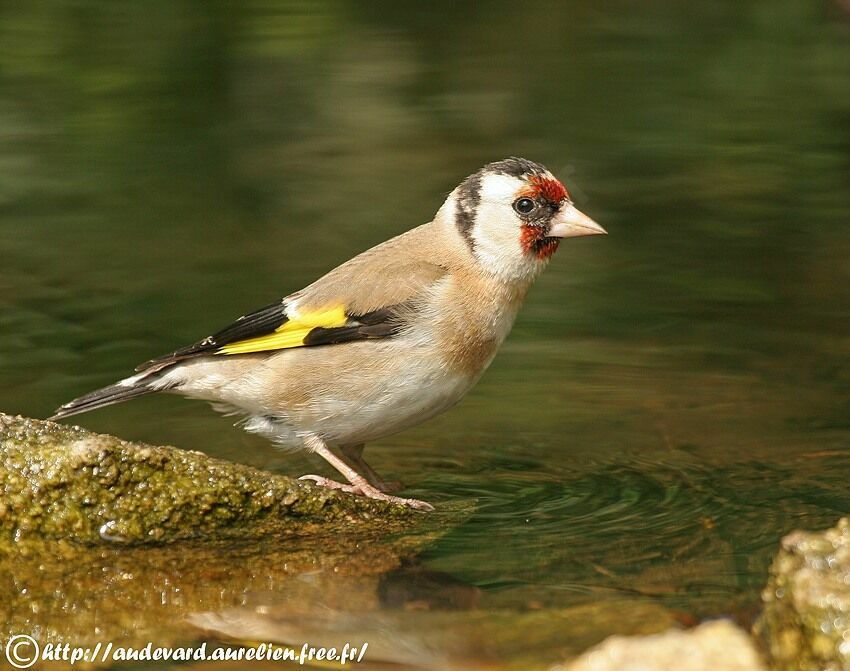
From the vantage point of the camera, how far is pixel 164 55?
13.2 m

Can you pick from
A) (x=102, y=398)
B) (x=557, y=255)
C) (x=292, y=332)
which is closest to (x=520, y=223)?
(x=292, y=332)

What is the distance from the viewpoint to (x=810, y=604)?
3.76 meters

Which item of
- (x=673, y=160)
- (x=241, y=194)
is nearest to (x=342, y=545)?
(x=241, y=194)

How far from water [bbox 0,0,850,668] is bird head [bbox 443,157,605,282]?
33.6 inches

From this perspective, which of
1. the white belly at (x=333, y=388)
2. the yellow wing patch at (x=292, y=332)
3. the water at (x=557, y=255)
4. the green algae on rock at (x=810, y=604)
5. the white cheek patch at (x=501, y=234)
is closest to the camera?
the green algae on rock at (x=810, y=604)

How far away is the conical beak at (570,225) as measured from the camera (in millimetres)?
6195

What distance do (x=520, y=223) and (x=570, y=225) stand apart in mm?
209

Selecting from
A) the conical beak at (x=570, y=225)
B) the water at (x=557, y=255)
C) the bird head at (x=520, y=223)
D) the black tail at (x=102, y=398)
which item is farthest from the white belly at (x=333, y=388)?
the conical beak at (x=570, y=225)

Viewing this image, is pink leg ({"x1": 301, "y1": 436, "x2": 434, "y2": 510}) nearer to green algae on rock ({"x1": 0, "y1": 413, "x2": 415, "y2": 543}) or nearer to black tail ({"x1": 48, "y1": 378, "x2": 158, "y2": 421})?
green algae on rock ({"x1": 0, "y1": 413, "x2": 415, "y2": 543})

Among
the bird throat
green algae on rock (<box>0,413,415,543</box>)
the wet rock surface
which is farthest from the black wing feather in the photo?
the wet rock surface

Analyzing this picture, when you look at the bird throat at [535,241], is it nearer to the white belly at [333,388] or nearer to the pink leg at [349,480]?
the white belly at [333,388]

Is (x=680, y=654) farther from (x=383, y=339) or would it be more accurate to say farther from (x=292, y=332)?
(x=292, y=332)

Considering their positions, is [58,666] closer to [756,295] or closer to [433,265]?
[433,265]

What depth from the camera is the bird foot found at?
5.72 meters
